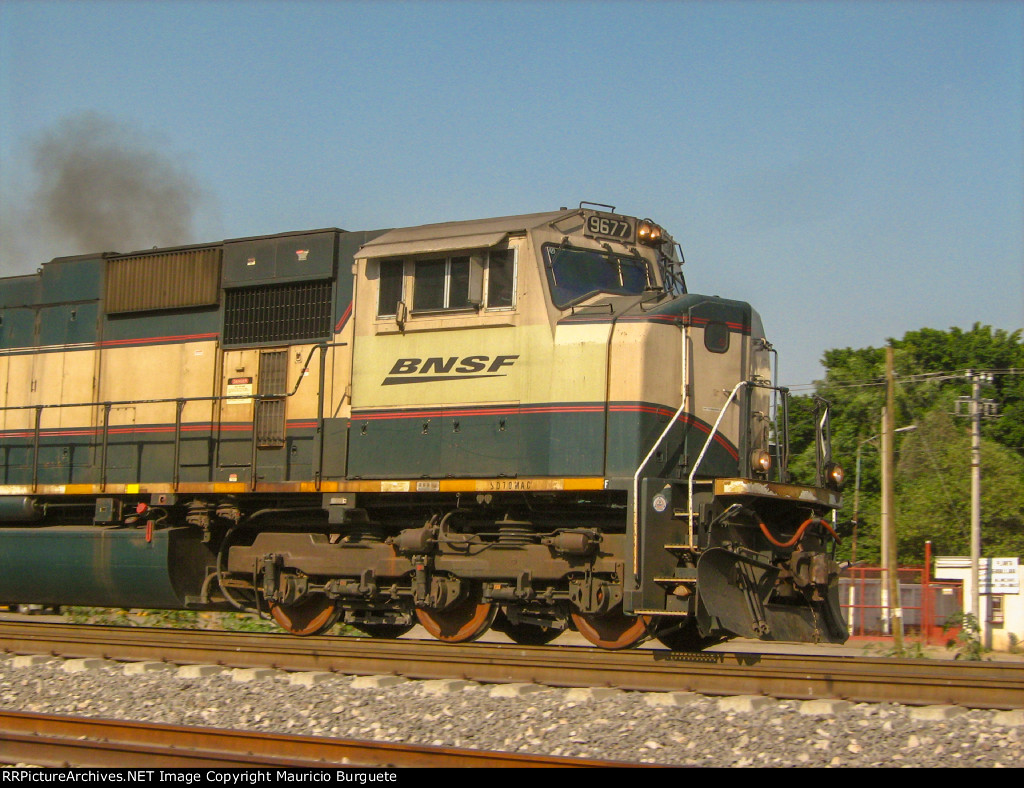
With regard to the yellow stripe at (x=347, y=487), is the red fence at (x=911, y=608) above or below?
below

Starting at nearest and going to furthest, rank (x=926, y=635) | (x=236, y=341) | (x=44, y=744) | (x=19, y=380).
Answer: (x=44, y=744)
(x=236, y=341)
(x=19, y=380)
(x=926, y=635)

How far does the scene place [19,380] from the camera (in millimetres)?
13984

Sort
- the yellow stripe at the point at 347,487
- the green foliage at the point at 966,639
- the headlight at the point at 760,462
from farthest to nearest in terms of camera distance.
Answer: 1. the green foliage at the point at 966,639
2. the headlight at the point at 760,462
3. the yellow stripe at the point at 347,487

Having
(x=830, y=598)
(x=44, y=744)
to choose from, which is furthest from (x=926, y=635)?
(x=44, y=744)

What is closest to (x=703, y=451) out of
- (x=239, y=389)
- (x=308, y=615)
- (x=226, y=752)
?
(x=308, y=615)

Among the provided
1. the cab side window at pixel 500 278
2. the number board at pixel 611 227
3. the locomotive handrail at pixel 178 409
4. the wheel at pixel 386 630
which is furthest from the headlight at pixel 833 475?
the locomotive handrail at pixel 178 409

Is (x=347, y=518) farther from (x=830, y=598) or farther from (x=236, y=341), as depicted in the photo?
(x=830, y=598)

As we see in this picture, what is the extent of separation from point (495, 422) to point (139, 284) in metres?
5.34

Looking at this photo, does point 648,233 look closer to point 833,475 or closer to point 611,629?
point 833,475

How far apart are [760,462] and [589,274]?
2387mm

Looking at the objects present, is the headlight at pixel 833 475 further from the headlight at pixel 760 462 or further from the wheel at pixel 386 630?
the wheel at pixel 386 630

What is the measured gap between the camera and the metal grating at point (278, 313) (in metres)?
11.7

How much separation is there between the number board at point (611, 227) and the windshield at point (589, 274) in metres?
0.20

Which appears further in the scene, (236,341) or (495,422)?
(236,341)
